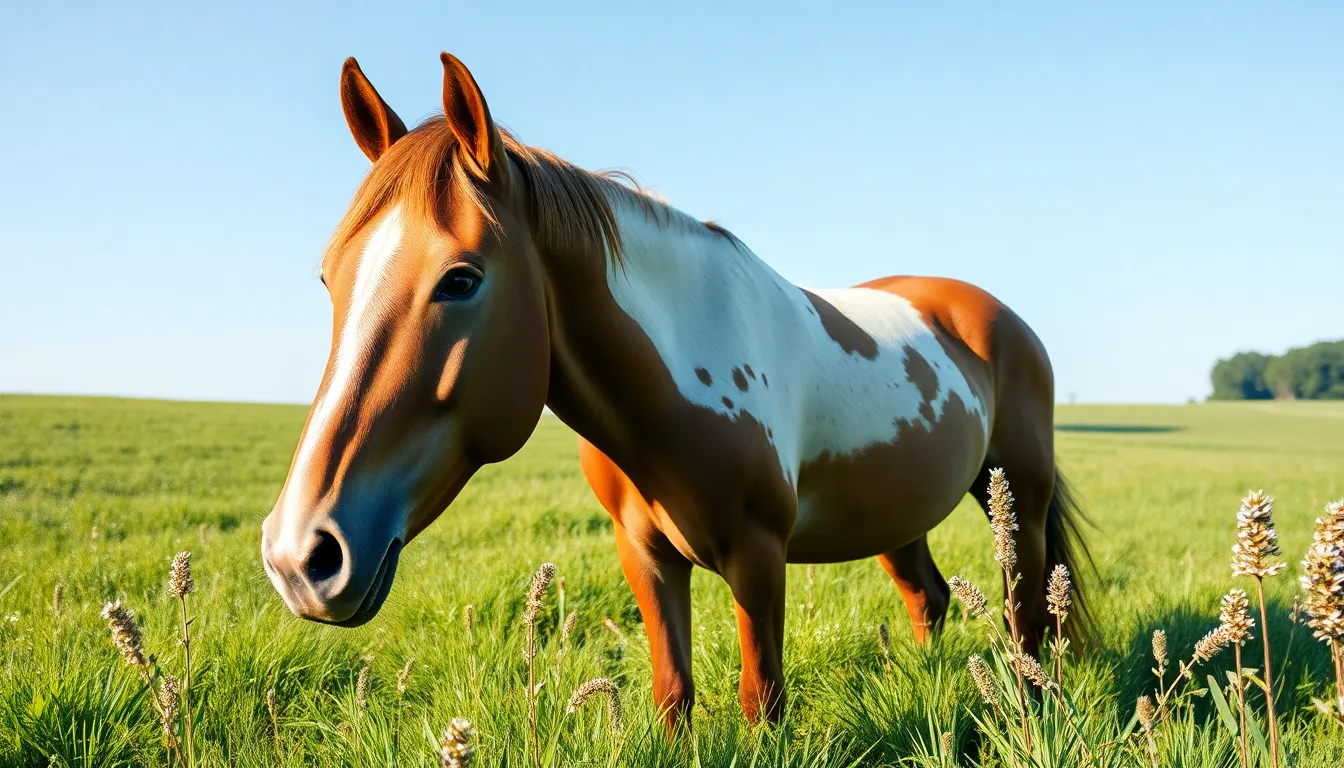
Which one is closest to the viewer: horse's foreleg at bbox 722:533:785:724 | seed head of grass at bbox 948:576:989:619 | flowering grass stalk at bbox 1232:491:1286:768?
flowering grass stalk at bbox 1232:491:1286:768

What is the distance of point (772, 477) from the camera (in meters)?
2.53

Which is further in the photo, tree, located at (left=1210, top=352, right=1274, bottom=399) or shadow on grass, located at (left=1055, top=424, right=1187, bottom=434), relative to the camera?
tree, located at (left=1210, top=352, right=1274, bottom=399)

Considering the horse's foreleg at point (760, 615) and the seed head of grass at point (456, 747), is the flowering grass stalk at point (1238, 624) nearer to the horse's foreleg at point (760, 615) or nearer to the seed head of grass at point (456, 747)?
the horse's foreleg at point (760, 615)

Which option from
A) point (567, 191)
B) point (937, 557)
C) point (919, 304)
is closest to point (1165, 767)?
point (567, 191)

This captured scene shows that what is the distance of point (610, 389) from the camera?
2.39 m

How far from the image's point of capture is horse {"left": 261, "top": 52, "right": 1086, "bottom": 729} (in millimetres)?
1809

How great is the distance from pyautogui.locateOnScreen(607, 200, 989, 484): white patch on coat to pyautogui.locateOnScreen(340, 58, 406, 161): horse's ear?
2.44ft

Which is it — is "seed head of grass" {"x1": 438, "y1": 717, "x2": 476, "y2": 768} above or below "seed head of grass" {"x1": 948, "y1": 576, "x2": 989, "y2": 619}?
below

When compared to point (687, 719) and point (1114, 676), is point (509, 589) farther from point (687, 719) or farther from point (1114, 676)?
point (1114, 676)

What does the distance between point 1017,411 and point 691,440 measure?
101 inches

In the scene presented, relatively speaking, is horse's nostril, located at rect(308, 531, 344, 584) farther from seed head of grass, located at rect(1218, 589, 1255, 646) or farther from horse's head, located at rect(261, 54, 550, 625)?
seed head of grass, located at rect(1218, 589, 1255, 646)

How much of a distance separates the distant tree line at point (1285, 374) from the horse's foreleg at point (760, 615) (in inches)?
3758

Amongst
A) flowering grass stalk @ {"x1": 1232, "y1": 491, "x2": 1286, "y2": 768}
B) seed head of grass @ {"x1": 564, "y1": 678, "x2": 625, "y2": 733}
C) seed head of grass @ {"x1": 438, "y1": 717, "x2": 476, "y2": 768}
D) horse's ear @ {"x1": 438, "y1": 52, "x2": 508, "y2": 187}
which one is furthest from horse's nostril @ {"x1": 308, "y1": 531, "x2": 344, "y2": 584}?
flowering grass stalk @ {"x1": 1232, "y1": 491, "x2": 1286, "y2": 768}

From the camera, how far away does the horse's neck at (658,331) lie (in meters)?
2.33
